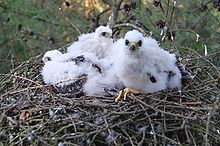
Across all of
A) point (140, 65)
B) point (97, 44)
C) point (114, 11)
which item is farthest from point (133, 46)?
point (114, 11)

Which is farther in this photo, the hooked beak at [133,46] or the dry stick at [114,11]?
the dry stick at [114,11]

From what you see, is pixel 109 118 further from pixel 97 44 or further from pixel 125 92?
pixel 97 44

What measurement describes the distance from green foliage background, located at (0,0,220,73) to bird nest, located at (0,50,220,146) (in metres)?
1.45

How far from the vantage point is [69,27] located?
7.65 meters

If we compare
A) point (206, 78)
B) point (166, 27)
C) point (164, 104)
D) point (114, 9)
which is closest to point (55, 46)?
point (114, 9)

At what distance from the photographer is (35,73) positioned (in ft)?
16.3

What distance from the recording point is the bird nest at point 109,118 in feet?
12.6

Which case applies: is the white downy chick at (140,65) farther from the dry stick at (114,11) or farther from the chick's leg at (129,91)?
the dry stick at (114,11)

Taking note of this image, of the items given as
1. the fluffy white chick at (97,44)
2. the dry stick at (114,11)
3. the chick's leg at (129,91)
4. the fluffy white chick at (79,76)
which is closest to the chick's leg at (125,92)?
the chick's leg at (129,91)

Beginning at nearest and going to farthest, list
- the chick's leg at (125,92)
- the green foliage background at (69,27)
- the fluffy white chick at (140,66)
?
the chick's leg at (125,92) → the fluffy white chick at (140,66) → the green foliage background at (69,27)

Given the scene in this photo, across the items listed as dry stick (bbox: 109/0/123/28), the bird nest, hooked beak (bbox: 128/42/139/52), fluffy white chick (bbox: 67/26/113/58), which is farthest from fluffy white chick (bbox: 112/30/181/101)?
dry stick (bbox: 109/0/123/28)

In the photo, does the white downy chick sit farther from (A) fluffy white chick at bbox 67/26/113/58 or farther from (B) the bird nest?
(A) fluffy white chick at bbox 67/26/113/58

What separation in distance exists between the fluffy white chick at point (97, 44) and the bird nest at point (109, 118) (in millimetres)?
655

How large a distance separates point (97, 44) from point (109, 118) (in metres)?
1.20
